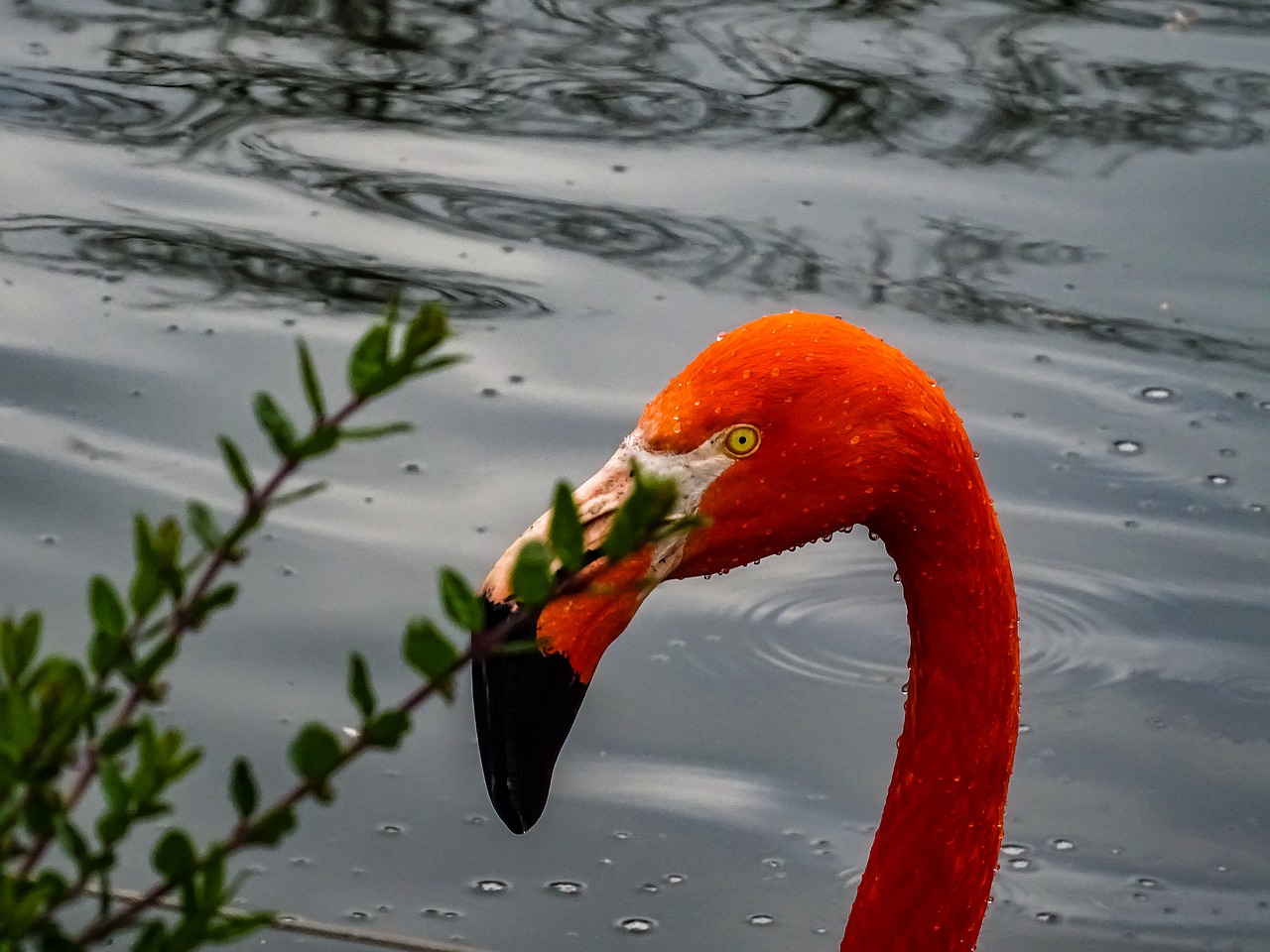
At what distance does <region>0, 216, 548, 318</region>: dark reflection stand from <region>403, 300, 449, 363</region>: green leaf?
3.43 meters

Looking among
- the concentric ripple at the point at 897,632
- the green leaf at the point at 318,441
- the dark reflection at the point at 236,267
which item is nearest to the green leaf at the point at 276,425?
the green leaf at the point at 318,441

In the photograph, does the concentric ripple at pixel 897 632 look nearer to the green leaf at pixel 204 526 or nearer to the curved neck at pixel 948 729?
the curved neck at pixel 948 729

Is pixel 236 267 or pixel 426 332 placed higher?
pixel 426 332

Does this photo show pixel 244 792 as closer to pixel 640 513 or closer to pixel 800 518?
pixel 640 513

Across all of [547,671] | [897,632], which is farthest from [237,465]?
[897,632]

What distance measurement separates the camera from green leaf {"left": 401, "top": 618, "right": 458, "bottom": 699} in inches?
25.2

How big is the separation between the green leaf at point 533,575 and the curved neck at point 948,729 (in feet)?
3.59

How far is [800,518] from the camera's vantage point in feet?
5.50

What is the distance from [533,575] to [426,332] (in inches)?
4.0

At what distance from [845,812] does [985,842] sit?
1095 mm

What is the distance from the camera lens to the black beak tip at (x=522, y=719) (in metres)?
1.58

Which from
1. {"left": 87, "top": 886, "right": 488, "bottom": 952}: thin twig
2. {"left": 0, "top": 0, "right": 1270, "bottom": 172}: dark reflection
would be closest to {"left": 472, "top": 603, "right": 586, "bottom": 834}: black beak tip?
{"left": 87, "top": 886, "right": 488, "bottom": 952}: thin twig

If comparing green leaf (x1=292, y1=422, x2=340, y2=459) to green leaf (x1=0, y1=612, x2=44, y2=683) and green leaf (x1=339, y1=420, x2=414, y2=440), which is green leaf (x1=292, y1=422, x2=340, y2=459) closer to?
green leaf (x1=339, y1=420, x2=414, y2=440)

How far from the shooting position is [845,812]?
2.97 metres
